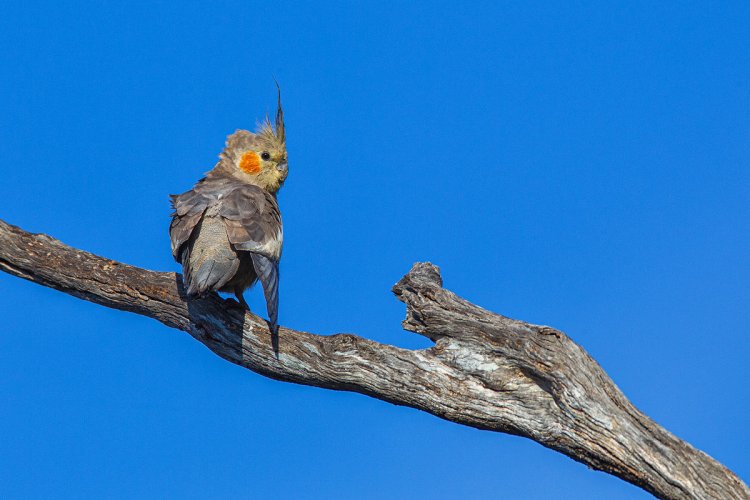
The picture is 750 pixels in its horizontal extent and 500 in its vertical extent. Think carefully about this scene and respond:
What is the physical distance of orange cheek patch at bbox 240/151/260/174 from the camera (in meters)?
7.88

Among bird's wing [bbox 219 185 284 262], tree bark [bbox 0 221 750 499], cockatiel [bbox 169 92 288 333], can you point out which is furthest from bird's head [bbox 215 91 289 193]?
tree bark [bbox 0 221 750 499]

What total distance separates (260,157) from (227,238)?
210 cm

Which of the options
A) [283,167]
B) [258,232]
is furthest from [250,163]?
[258,232]

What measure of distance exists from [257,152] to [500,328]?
354cm

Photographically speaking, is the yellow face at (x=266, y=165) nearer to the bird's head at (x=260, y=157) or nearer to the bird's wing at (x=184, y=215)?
the bird's head at (x=260, y=157)

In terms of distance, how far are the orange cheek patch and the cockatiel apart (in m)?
0.65

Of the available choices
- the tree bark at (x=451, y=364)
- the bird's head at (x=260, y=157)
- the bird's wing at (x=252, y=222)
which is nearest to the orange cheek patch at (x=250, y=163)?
the bird's head at (x=260, y=157)

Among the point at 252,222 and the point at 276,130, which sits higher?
the point at 276,130

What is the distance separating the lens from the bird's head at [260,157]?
25.9 ft

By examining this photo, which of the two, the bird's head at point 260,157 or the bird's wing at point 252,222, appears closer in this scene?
the bird's wing at point 252,222

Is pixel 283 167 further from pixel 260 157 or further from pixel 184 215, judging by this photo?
pixel 184 215

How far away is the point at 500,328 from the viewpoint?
5305mm

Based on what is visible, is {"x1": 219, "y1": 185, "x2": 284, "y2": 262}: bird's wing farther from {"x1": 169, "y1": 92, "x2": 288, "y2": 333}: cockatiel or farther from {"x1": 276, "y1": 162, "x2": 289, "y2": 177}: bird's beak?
{"x1": 276, "y1": 162, "x2": 289, "y2": 177}: bird's beak

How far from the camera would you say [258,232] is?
6.09 metres
